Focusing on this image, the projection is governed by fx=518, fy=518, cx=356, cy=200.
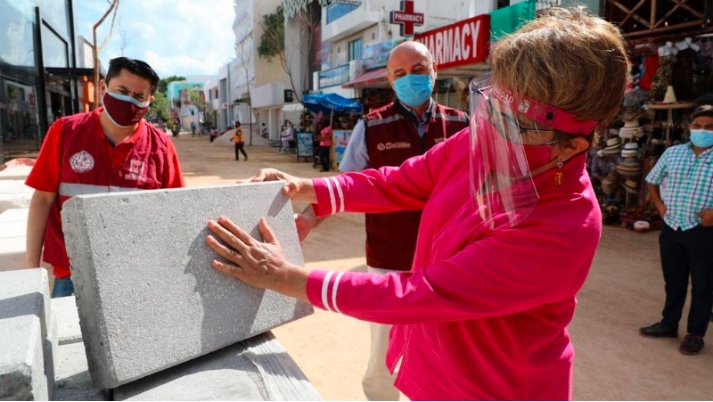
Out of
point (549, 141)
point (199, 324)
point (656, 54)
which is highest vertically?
point (656, 54)

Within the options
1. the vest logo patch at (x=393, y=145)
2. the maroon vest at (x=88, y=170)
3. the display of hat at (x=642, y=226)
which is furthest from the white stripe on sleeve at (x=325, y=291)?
the display of hat at (x=642, y=226)

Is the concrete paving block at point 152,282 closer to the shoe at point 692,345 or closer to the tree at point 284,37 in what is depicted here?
the shoe at point 692,345

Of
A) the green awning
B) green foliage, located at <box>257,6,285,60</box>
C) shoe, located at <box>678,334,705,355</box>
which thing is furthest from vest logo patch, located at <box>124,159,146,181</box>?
green foliage, located at <box>257,6,285,60</box>

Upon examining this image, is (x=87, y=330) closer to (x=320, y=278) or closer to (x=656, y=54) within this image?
(x=320, y=278)

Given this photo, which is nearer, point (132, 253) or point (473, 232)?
point (132, 253)

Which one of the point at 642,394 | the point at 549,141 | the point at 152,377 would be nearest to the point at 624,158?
the point at 642,394

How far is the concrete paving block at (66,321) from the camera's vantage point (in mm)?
1506

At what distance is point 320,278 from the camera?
4.28 ft

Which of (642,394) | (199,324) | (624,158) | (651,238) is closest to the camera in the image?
(199,324)

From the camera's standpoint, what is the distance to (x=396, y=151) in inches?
114

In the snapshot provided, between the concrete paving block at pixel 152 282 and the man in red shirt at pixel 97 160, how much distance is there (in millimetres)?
1219

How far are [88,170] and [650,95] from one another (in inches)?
340

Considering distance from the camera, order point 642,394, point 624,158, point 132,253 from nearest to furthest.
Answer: point 132,253 → point 642,394 → point 624,158

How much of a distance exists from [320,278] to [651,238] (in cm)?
784
